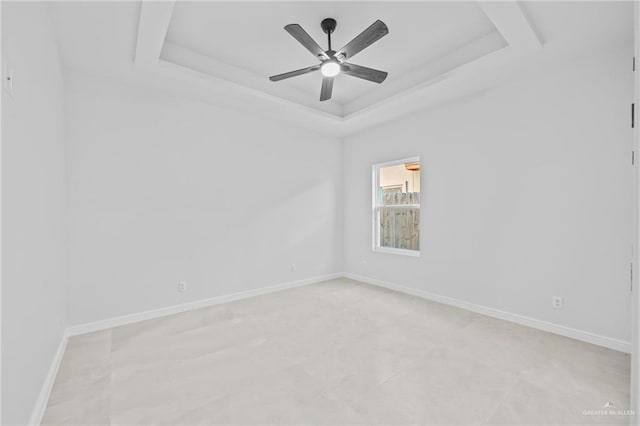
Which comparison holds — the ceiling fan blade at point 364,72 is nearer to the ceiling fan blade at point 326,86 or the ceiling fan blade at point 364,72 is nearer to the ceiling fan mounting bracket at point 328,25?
the ceiling fan blade at point 326,86

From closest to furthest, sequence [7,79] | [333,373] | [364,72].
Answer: [7,79] → [333,373] → [364,72]

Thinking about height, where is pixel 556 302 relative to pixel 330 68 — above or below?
below

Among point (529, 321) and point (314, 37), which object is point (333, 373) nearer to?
point (529, 321)

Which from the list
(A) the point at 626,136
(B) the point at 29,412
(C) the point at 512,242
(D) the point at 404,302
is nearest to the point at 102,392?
(B) the point at 29,412

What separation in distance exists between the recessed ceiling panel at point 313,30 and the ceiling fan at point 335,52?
0.22 meters

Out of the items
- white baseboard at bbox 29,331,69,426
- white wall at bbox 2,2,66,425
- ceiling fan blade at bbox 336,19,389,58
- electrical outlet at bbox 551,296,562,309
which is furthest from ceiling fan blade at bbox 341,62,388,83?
white baseboard at bbox 29,331,69,426

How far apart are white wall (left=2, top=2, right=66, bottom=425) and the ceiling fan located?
5.29ft

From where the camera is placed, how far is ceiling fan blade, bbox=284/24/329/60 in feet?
7.29

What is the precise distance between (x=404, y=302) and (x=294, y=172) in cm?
252

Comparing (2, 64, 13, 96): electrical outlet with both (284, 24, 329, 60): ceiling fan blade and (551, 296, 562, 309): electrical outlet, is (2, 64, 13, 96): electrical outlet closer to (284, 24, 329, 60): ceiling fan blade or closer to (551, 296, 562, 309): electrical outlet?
(284, 24, 329, 60): ceiling fan blade

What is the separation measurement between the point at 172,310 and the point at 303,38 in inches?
127

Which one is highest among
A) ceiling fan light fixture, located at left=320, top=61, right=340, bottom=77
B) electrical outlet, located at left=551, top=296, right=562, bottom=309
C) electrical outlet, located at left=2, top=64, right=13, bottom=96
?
ceiling fan light fixture, located at left=320, top=61, right=340, bottom=77

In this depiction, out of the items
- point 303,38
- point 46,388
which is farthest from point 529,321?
point 46,388

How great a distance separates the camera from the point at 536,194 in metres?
3.06
